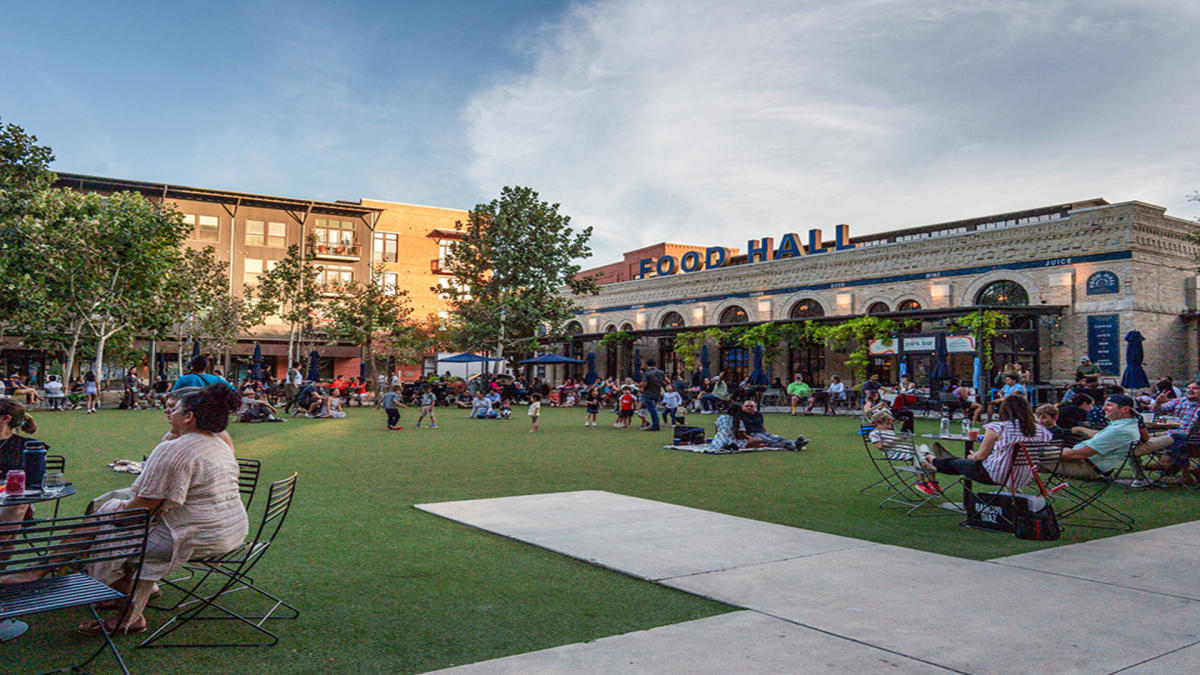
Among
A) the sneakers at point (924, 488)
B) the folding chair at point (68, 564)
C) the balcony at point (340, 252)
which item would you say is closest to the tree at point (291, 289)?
the balcony at point (340, 252)

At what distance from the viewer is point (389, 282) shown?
49.0 m

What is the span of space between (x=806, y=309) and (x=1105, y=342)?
11.6m

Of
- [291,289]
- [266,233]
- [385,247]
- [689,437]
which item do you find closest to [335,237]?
[385,247]

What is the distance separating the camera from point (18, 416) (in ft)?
17.4

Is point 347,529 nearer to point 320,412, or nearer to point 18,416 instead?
point 18,416

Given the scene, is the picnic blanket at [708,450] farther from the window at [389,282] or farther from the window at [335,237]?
the window at [335,237]

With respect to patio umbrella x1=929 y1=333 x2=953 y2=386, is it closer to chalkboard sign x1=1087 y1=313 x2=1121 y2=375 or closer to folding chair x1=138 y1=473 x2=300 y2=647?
chalkboard sign x1=1087 y1=313 x2=1121 y2=375

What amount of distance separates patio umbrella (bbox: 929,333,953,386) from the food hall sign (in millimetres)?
9403

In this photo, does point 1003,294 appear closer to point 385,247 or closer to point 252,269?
point 385,247

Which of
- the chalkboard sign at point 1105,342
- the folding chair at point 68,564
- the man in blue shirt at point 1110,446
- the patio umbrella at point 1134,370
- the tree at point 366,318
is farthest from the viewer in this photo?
the tree at point 366,318

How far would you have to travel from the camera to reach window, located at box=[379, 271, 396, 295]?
46.5 metres

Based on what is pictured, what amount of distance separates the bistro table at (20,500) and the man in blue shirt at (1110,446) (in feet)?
26.5

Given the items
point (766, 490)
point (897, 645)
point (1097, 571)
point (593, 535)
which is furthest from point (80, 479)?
point (1097, 571)

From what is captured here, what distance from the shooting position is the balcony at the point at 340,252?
1810 inches
